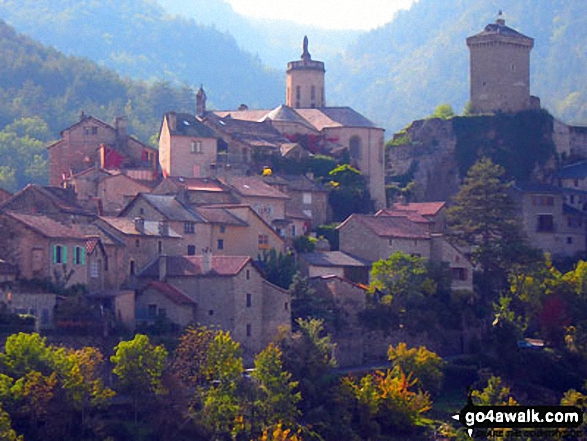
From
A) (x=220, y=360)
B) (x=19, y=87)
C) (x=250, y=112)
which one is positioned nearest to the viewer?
(x=220, y=360)

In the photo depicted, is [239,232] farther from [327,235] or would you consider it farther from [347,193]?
[347,193]

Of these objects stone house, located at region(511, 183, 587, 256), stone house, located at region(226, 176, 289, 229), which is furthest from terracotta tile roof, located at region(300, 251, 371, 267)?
stone house, located at region(511, 183, 587, 256)

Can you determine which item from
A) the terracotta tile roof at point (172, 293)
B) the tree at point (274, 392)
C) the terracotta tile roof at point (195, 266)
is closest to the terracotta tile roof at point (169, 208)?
the terracotta tile roof at point (195, 266)

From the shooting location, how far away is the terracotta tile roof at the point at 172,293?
3002 inches

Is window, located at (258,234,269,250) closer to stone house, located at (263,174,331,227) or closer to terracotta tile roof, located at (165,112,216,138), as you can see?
stone house, located at (263,174,331,227)

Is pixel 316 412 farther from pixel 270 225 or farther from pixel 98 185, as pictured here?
pixel 98 185

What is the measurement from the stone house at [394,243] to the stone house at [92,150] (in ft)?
44.6

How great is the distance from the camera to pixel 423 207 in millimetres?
101188

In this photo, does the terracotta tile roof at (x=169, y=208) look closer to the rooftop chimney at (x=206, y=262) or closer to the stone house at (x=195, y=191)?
the stone house at (x=195, y=191)

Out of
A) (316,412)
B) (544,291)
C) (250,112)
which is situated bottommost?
(316,412)

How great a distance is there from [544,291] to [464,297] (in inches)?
166

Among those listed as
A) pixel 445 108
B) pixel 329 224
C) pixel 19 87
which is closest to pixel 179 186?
pixel 329 224

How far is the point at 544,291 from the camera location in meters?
90.2

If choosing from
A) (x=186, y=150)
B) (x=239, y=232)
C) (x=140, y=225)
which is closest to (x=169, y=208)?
(x=239, y=232)
